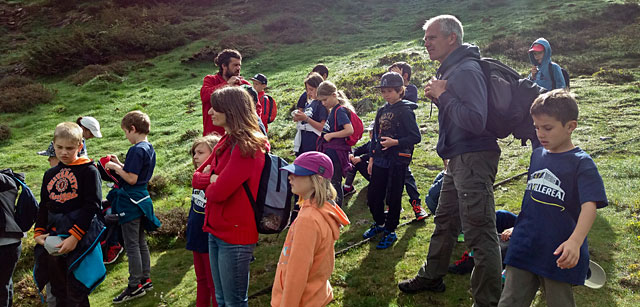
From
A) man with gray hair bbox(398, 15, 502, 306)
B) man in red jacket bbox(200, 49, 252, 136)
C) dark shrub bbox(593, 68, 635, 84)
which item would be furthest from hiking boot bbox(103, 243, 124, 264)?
dark shrub bbox(593, 68, 635, 84)

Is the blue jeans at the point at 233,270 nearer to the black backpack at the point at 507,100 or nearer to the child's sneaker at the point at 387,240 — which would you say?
the black backpack at the point at 507,100

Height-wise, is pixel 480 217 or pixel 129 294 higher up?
pixel 480 217

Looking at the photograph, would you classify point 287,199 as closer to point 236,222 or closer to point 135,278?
point 236,222

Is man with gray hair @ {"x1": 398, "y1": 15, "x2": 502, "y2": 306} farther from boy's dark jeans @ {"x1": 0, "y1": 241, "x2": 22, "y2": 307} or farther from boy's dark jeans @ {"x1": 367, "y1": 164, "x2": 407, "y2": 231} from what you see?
boy's dark jeans @ {"x1": 0, "y1": 241, "x2": 22, "y2": 307}

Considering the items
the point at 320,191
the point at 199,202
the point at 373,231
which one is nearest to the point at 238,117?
the point at 320,191

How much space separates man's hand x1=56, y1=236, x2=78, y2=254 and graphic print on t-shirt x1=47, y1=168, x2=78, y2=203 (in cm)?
39

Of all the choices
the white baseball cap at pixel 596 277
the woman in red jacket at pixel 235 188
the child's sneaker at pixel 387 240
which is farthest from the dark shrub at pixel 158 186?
the white baseball cap at pixel 596 277

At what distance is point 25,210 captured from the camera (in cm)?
479

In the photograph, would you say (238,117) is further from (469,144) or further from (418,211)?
(418,211)

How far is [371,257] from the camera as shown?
5664 millimetres

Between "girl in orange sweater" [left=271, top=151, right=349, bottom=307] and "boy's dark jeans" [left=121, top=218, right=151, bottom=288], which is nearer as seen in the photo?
"girl in orange sweater" [left=271, top=151, right=349, bottom=307]

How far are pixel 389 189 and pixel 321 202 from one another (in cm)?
278

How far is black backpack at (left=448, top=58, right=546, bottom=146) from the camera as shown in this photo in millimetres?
3854

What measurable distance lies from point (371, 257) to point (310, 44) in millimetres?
23685
